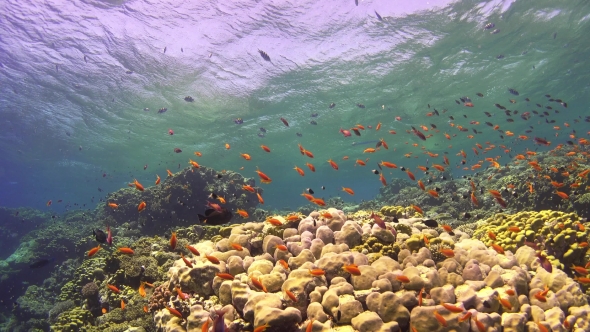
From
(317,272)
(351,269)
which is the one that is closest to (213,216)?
(317,272)

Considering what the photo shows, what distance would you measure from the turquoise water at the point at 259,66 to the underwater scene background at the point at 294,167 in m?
0.16

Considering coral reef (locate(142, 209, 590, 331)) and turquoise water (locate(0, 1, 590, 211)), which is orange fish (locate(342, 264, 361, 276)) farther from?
turquoise water (locate(0, 1, 590, 211))

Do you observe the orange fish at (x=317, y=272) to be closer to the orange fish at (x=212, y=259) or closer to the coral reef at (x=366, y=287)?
the coral reef at (x=366, y=287)

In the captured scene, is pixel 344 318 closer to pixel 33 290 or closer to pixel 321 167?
pixel 33 290

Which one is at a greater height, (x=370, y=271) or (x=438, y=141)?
(x=438, y=141)

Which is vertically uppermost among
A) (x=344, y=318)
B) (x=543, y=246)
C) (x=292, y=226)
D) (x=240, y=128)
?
(x=240, y=128)

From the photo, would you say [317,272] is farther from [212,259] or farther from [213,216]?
[213,216]

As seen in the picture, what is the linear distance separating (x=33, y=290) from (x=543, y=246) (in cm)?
2087

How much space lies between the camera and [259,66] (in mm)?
20766

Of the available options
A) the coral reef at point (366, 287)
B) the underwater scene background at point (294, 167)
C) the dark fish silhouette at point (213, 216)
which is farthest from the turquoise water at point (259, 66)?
the coral reef at point (366, 287)

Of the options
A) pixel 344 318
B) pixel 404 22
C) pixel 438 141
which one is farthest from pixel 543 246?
pixel 438 141

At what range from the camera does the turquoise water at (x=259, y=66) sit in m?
16.4

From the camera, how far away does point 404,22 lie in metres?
17.3

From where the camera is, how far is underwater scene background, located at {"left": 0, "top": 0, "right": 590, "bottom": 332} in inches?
169
